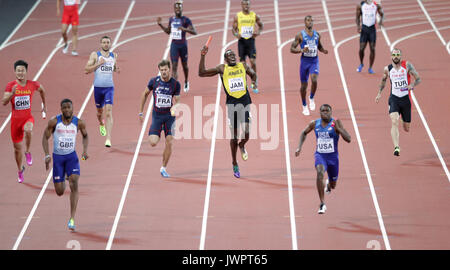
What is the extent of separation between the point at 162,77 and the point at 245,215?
2.48m

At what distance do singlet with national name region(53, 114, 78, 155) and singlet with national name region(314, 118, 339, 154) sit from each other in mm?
3377

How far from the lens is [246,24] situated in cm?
1727

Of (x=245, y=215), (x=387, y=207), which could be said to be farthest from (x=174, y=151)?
(x=387, y=207)

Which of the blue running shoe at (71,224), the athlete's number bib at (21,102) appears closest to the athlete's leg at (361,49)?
the athlete's number bib at (21,102)

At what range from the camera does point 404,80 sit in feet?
46.0

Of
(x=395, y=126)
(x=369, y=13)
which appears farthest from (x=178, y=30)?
(x=395, y=126)

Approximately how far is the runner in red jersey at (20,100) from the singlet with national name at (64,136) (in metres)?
1.80

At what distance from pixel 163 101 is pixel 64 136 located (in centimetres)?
212

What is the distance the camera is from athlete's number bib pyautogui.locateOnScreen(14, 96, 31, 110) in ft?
43.5

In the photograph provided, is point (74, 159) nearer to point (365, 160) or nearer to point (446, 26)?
point (365, 160)

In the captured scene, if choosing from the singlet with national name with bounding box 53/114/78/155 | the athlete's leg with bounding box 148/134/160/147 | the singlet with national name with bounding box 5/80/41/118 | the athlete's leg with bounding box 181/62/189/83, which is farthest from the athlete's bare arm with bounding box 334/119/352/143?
the athlete's leg with bounding box 181/62/189/83

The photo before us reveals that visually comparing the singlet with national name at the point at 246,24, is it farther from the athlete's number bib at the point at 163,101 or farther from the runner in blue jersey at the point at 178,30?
the athlete's number bib at the point at 163,101

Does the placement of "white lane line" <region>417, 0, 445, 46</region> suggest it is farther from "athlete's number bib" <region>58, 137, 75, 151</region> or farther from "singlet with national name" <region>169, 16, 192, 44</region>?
"athlete's number bib" <region>58, 137, 75, 151</region>

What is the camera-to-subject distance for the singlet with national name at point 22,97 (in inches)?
520
